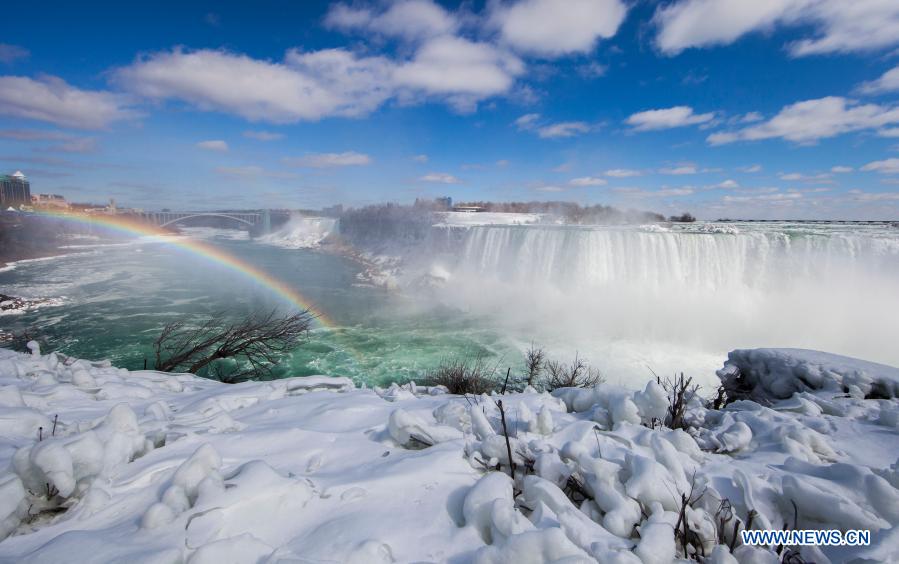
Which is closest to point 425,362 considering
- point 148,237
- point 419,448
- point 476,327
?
point 476,327

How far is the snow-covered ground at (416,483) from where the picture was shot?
60.6 inches

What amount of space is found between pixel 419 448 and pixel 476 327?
60.1 feet

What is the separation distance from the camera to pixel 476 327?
20703mm

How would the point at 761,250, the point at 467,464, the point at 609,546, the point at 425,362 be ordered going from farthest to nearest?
1. the point at 761,250
2. the point at 425,362
3. the point at 467,464
4. the point at 609,546

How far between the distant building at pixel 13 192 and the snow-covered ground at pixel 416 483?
8985cm

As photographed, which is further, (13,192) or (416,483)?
(13,192)

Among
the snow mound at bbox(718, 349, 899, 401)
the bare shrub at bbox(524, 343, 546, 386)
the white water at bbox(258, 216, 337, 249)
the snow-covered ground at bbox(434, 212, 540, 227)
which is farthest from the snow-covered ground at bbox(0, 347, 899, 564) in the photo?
the white water at bbox(258, 216, 337, 249)

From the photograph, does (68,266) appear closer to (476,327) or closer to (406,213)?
(406,213)

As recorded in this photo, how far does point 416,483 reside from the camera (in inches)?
79.7

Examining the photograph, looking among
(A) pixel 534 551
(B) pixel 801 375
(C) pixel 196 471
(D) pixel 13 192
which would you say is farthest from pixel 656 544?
(D) pixel 13 192

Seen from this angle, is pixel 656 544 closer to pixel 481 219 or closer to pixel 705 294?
pixel 705 294

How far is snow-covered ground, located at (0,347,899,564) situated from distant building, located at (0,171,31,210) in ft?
295

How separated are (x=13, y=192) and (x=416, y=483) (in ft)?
335

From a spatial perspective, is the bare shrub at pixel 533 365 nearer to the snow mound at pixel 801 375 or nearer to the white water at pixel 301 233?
the snow mound at pixel 801 375
